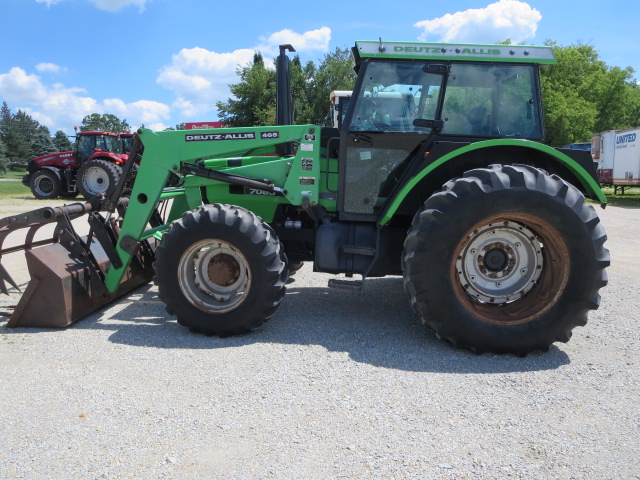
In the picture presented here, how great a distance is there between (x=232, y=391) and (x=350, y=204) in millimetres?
2093

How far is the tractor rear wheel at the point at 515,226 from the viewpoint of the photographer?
Answer: 3.80 metres

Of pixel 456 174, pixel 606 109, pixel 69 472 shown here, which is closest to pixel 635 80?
pixel 606 109

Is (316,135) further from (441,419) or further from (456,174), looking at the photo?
(441,419)

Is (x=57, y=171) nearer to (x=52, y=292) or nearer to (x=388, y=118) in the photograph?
(x=52, y=292)

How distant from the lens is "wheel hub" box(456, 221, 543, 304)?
13.5ft

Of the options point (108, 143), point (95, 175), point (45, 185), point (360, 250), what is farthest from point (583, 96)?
point (360, 250)

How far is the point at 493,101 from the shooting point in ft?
14.4

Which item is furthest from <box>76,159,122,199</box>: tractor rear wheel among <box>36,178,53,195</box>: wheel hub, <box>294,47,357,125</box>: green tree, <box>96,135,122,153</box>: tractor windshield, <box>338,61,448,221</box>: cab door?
<box>294,47,357,125</box>: green tree

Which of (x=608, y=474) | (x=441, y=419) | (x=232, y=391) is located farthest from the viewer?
(x=232, y=391)

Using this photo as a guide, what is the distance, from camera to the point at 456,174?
14.6 feet

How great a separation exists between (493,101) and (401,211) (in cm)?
123

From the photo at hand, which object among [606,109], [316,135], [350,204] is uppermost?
[606,109]

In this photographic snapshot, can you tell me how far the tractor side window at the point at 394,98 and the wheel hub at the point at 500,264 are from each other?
1.09 m

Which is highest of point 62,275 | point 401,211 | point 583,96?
point 583,96
